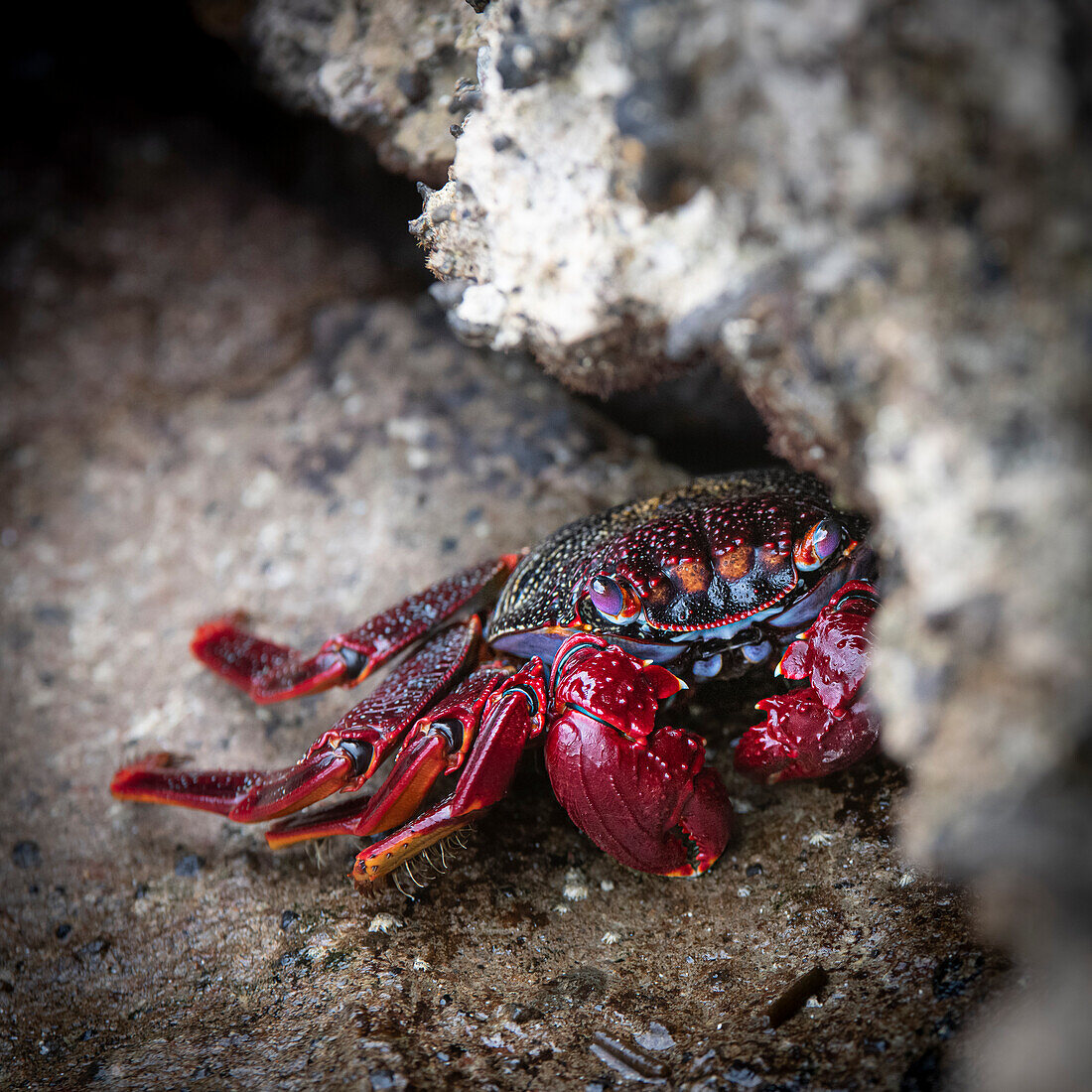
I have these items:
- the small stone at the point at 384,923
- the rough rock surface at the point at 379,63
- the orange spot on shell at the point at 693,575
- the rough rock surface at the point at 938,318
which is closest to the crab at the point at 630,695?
the orange spot on shell at the point at 693,575

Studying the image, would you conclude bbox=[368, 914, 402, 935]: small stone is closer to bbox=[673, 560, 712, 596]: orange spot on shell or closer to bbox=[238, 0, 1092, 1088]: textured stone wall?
bbox=[673, 560, 712, 596]: orange spot on shell

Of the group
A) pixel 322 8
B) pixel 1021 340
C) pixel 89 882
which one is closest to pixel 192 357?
pixel 322 8

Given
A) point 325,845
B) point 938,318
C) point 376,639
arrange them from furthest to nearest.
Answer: point 376,639 → point 325,845 → point 938,318

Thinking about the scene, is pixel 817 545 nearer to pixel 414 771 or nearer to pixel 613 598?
pixel 613 598

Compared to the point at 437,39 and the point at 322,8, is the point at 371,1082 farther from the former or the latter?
the point at 322,8

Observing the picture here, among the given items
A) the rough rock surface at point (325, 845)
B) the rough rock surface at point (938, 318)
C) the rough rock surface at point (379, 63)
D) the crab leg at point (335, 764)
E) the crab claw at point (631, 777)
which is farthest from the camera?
the rough rock surface at point (379, 63)

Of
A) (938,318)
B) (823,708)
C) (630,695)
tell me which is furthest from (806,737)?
(938,318)

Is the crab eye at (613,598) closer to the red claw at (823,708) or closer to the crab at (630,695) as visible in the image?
the crab at (630,695)
